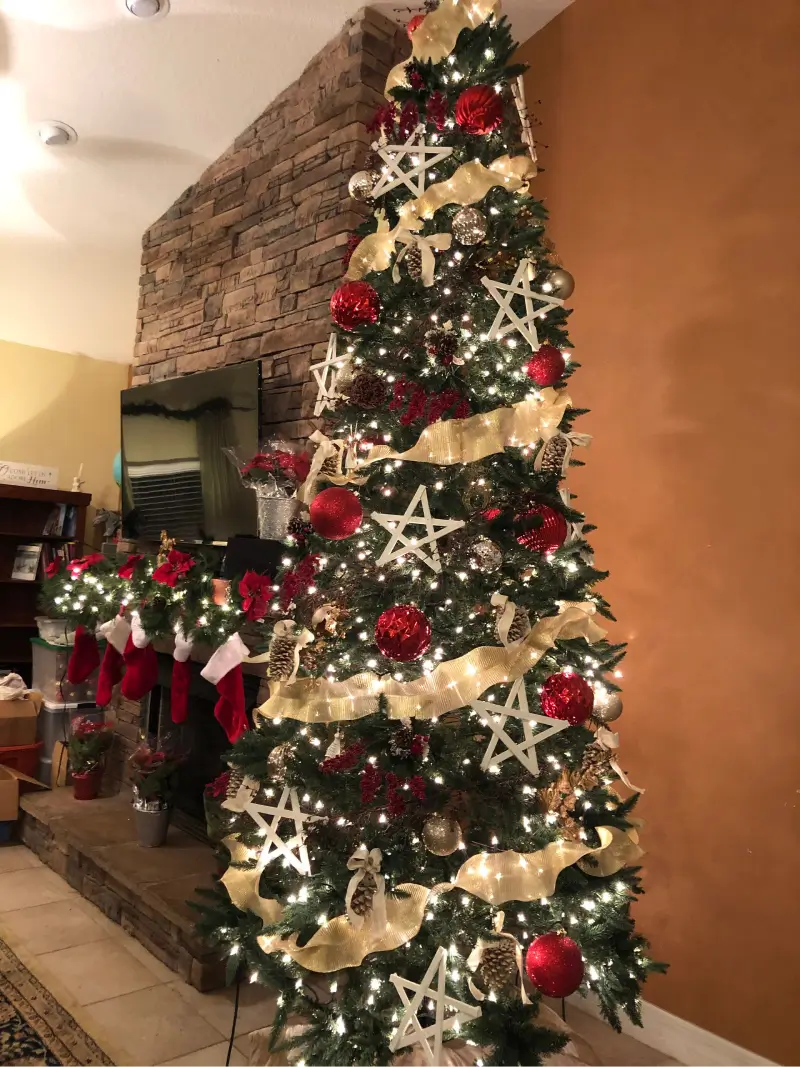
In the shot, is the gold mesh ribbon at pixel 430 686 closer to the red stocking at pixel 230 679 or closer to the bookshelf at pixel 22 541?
the red stocking at pixel 230 679

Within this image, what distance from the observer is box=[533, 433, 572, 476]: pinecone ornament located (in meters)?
1.60

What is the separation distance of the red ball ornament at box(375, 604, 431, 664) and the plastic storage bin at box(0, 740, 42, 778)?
262cm

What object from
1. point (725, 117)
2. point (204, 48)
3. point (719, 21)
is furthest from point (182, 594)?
point (719, 21)

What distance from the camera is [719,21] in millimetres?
2268

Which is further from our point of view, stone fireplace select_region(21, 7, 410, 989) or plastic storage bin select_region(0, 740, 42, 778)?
plastic storage bin select_region(0, 740, 42, 778)

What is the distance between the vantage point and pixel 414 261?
168 cm

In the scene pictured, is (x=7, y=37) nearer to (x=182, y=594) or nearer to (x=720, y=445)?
(x=182, y=594)

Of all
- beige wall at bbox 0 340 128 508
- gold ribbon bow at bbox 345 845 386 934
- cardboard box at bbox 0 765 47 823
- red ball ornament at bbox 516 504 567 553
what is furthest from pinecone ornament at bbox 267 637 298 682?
beige wall at bbox 0 340 128 508

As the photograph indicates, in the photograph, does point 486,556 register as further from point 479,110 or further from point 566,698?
point 479,110

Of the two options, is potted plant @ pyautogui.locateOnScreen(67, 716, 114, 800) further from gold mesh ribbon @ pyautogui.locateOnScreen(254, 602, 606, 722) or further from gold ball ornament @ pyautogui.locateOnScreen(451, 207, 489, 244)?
gold ball ornament @ pyautogui.locateOnScreen(451, 207, 489, 244)

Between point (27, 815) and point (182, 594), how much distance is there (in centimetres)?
127

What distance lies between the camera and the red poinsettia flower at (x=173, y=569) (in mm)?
2779

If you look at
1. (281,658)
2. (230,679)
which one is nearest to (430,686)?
(281,658)

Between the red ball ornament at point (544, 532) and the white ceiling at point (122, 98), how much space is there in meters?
2.17
